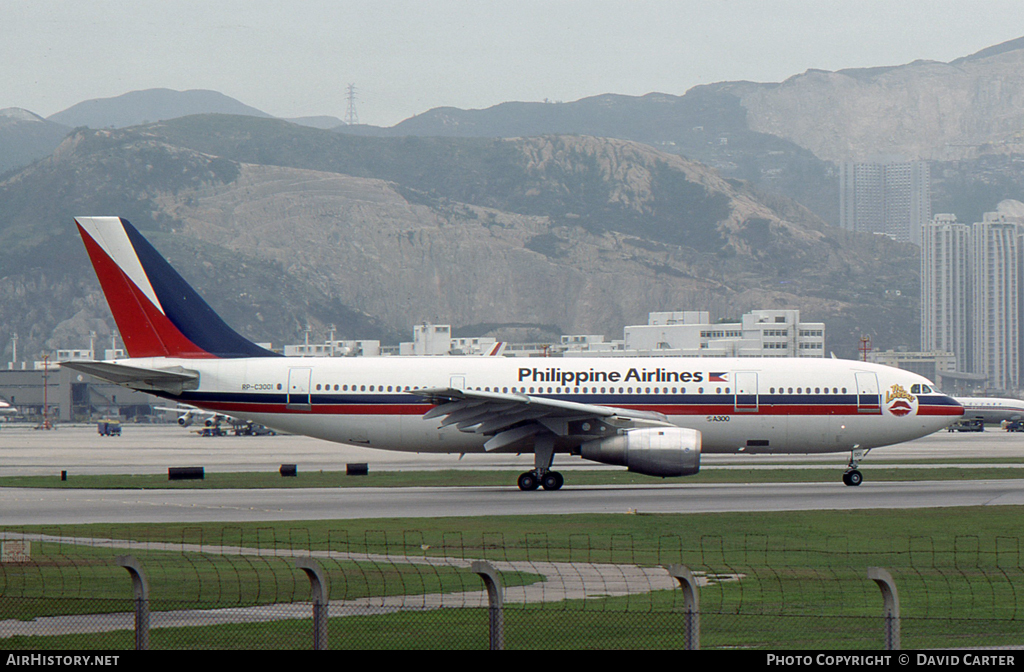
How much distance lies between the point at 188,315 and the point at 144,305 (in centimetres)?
159

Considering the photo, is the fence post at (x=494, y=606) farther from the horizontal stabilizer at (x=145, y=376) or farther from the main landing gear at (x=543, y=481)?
the horizontal stabilizer at (x=145, y=376)

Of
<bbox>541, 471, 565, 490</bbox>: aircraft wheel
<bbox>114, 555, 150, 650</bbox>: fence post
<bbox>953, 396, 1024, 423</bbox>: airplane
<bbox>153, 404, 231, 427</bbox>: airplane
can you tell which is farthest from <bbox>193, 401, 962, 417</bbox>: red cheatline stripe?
<bbox>953, 396, 1024, 423</bbox>: airplane

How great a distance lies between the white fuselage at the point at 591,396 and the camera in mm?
41500

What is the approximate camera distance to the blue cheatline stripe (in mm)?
43094

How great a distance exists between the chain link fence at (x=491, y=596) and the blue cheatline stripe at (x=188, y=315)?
16781 mm

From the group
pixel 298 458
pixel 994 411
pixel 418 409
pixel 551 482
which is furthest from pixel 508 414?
pixel 994 411

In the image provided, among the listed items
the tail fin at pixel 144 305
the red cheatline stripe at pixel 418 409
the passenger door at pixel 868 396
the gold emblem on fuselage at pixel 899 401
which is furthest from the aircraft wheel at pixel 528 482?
the gold emblem on fuselage at pixel 899 401

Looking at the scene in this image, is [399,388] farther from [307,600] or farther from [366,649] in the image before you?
[366,649]

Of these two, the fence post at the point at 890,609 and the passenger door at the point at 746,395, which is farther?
the passenger door at the point at 746,395

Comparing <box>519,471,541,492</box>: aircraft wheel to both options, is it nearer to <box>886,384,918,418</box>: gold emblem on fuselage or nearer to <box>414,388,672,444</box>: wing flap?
<box>414,388,672,444</box>: wing flap

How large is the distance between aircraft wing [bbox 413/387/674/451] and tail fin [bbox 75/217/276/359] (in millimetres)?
8681

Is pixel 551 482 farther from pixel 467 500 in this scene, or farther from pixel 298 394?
pixel 298 394
